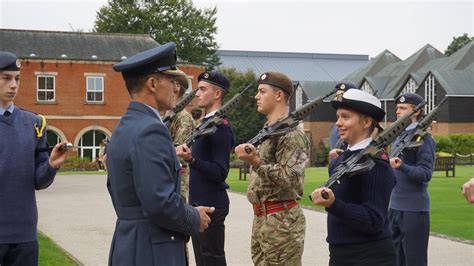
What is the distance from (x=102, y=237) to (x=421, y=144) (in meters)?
7.63

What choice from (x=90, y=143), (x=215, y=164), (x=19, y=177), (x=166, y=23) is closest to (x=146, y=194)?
(x=19, y=177)

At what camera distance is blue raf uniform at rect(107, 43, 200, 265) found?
458 centimetres

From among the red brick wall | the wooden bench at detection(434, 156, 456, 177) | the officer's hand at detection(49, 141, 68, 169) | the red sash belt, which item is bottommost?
the wooden bench at detection(434, 156, 456, 177)

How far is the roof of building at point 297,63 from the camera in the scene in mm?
133375

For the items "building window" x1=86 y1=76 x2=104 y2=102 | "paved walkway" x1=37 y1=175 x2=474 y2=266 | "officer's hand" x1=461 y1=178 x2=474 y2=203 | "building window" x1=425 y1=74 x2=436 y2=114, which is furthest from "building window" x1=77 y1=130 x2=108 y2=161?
"officer's hand" x1=461 y1=178 x2=474 y2=203

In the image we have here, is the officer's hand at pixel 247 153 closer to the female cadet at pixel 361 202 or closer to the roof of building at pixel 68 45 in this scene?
the female cadet at pixel 361 202

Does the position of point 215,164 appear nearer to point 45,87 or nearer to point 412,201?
point 412,201

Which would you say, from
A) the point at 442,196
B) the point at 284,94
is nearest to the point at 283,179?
the point at 284,94

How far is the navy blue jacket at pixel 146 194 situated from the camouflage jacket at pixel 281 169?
6.59 ft

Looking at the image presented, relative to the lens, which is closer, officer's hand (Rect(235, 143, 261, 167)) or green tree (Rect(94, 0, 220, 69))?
officer's hand (Rect(235, 143, 261, 167))

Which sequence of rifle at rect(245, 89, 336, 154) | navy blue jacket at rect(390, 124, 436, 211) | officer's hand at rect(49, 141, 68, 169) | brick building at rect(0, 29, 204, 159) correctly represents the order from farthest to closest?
1. brick building at rect(0, 29, 204, 159)
2. navy blue jacket at rect(390, 124, 436, 211)
3. rifle at rect(245, 89, 336, 154)
4. officer's hand at rect(49, 141, 68, 169)

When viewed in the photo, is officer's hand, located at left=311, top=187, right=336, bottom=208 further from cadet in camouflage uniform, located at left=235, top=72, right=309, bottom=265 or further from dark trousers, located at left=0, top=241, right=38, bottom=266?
dark trousers, located at left=0, top=241, right=38, bottom=266

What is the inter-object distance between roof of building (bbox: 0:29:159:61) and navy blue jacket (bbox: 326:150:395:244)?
169 feet

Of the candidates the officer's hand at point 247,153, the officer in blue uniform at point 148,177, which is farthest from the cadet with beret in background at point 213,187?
the officer in blue uniform at point 148,177
